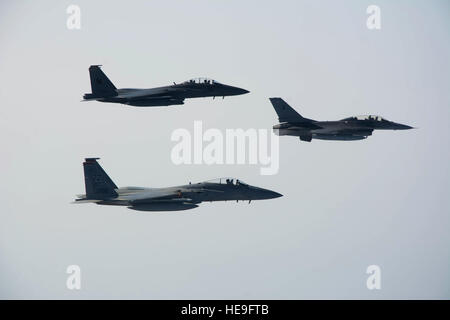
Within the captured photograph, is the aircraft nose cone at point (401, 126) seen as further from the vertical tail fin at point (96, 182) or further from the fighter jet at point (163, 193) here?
the vertical tail fin at point (96, 182)

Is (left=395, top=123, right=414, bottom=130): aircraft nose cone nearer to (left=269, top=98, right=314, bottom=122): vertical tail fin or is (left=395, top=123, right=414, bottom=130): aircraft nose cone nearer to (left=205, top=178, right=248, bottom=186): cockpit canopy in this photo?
(left=269, top=98, right=314, bottom=122): vertical tail fin

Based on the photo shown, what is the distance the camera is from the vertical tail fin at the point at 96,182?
247 ft

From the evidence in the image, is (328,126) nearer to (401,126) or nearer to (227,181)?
(401,126)

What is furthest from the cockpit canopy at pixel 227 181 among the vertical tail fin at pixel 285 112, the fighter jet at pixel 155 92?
the vertical tail fin at pixel 285 112

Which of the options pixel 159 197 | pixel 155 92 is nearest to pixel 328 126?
pixel 155 92

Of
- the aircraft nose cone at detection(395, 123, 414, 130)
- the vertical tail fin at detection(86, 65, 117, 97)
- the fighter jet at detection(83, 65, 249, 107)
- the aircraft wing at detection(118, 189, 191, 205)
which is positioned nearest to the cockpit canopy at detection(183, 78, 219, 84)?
the fighter jet at detection(83, 65, 249, 107)

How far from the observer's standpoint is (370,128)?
8225 cm

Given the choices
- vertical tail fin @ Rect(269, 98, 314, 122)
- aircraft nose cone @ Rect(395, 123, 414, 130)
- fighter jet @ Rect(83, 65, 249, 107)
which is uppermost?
fighter jet @ Rect(83, 65, 249, 107)

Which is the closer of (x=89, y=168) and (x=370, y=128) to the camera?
(x=89, y=168)

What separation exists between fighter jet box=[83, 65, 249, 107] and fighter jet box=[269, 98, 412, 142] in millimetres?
5777

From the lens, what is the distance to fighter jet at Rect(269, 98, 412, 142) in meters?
81.4
